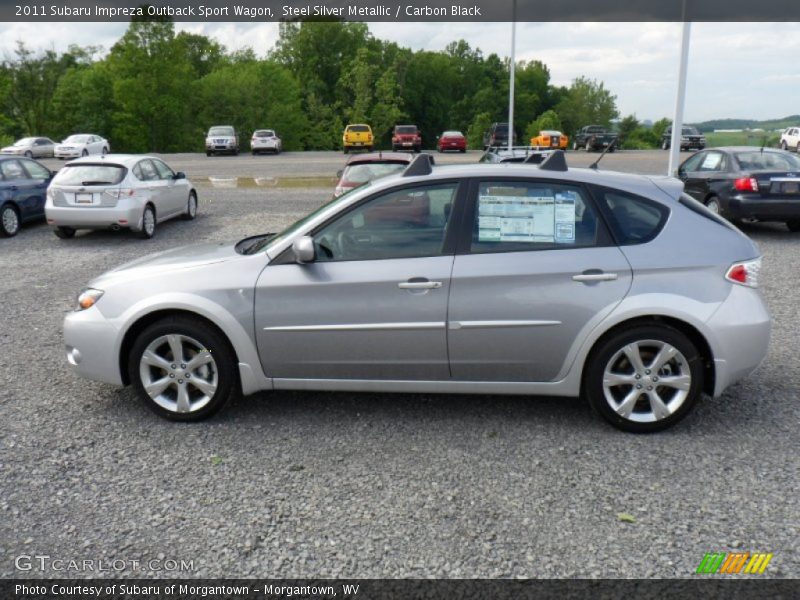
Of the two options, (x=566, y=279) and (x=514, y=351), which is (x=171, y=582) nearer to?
(x=514, y=351)

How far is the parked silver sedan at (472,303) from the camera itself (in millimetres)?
4398

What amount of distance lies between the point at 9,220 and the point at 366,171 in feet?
21.8

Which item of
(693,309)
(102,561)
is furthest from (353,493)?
(693,309)

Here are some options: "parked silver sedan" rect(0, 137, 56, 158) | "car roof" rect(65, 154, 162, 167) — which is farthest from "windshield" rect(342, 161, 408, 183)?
"parked silver sedan" rect(0, 137, 56, 158)

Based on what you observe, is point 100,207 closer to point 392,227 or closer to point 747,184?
point 392,227

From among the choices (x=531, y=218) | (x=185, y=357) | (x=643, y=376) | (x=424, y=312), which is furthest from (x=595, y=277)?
(x=185, y=357)

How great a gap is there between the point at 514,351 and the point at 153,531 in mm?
2246

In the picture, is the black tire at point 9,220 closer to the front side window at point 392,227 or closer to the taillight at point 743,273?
the front side window at point 392,227

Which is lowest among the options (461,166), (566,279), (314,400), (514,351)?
(314,400)

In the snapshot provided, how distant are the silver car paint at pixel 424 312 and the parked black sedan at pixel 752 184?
833 centimetres

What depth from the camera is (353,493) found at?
152 inches

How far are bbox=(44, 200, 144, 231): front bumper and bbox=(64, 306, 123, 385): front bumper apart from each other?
308 inches

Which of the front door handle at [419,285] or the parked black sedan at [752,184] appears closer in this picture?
the front door handle at [419,285]

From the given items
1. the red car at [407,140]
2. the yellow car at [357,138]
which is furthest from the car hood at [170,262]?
the red car at [407,140]
